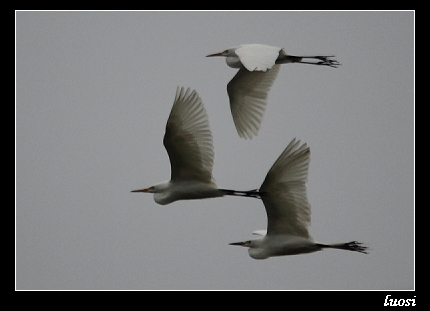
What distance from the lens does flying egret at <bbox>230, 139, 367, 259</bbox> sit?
835 cm

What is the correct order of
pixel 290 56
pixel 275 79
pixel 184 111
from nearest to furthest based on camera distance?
pixel 184 111, pixel 290 56, pixel 275 79

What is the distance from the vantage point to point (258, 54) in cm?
893

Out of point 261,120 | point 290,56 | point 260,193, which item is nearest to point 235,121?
point 261,120

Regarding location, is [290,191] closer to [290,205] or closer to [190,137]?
[290,205]

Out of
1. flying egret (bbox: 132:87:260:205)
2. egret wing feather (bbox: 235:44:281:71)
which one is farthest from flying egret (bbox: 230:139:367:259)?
egret wing feather (bbox: 235:44:281:71)

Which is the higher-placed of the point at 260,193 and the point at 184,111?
the point at 184,111

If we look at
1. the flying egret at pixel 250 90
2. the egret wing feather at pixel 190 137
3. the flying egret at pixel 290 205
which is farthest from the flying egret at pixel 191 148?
the flying egret at pixel 250 90

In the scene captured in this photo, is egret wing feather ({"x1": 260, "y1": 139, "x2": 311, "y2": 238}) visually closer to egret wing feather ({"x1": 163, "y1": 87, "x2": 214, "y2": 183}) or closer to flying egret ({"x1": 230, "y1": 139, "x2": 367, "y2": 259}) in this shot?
flying egret ({"x1": 230, "y1": 139, "x2": 367, "y2": 259})

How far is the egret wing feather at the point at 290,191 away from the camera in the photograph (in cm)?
836

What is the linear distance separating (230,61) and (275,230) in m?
2.62

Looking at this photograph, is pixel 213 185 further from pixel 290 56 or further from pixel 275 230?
pixel 290 56

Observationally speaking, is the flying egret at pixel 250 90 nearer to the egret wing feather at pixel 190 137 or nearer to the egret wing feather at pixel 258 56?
the egret wing feather at pixel 258 56

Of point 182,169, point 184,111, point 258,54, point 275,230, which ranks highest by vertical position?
point 258,54

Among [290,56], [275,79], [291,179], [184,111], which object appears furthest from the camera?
[275,79]
